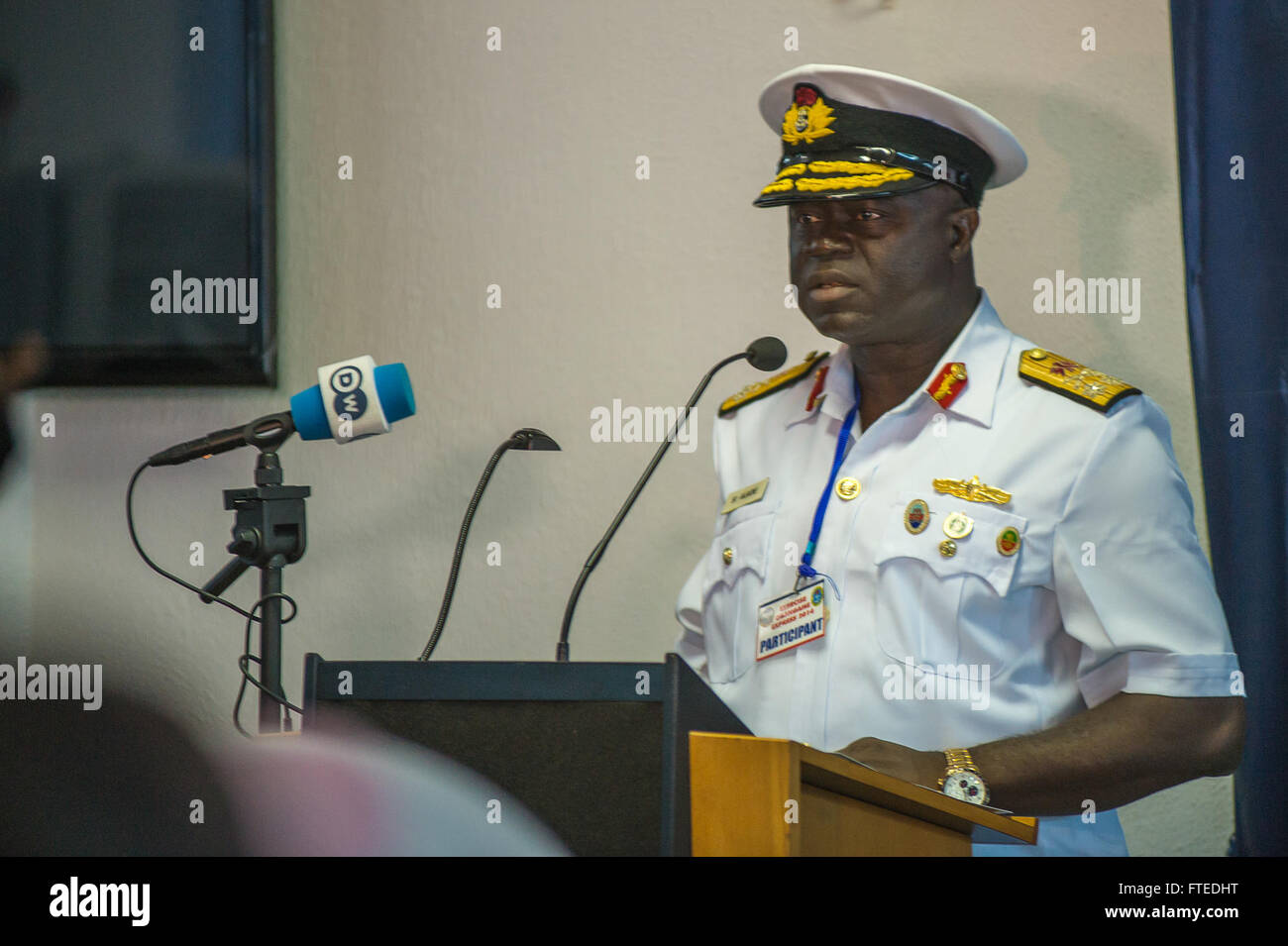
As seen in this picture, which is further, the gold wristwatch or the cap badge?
the cap badge

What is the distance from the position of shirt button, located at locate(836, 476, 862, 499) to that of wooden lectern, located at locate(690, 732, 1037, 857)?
64 centimetres

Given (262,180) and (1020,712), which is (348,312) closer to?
(262,180)

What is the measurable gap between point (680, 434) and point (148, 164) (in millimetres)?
1125

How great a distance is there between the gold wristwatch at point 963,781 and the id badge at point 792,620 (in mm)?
283

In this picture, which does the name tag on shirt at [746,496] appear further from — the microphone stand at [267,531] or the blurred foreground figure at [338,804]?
the blurred foreground figure at [338,804]

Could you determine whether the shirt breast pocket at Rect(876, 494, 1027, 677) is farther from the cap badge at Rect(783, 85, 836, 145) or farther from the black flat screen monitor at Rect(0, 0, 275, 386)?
the black flat screen monitor at Rect(0, 0, 275, 386)

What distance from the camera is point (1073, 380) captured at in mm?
1537

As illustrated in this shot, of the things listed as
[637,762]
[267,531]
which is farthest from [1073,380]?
[267,531]

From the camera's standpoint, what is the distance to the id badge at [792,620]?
1.58 meters

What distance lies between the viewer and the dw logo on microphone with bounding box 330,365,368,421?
151cm

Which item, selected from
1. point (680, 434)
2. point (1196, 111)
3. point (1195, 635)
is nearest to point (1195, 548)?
point (1195, 635)

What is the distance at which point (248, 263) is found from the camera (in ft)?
7.52

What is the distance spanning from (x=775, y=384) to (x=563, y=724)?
97cm

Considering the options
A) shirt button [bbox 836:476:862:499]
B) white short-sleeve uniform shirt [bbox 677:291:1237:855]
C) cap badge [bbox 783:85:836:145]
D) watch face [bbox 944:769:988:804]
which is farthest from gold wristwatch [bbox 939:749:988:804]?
cap badge [bbox 783:85:836:145]
